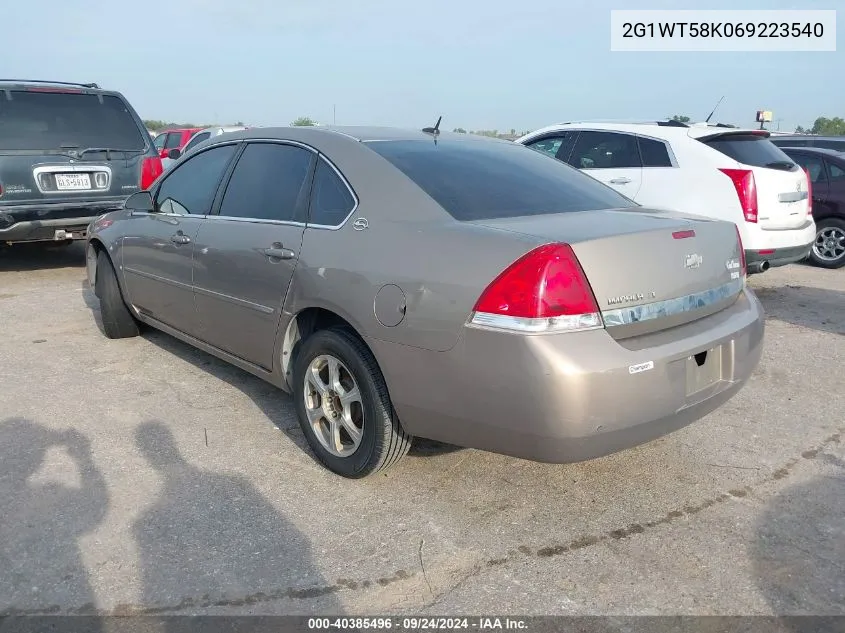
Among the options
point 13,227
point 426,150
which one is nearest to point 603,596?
point 426,150

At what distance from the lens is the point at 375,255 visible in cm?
301

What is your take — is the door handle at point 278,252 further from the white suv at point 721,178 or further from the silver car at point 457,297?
the white suv at point 721,178

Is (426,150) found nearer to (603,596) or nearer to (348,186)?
(348,186)

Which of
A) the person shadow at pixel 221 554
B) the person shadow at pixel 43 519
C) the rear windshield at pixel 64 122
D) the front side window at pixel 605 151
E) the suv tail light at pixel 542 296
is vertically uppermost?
the rear windshield at pixel 64 122

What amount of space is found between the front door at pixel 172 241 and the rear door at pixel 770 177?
4687 millimetres

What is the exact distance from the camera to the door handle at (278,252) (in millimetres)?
3445

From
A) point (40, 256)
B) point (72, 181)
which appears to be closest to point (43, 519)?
point (72, 181)

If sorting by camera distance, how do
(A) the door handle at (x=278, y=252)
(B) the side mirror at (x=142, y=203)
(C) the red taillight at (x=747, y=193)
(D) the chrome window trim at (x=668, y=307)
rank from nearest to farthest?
(D) the chrome window trim at (x=668, y=307)
(A) the door handle at (x=278, y=252)
(B) the side mirror at (x=142, y=203)
(C) the red taillight at (x=747, y=193)

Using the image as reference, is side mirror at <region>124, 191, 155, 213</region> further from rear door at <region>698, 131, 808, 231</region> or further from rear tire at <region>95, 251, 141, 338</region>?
rear door at <region>698, 131, 808, 231</region>

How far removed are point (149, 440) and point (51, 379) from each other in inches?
53.3

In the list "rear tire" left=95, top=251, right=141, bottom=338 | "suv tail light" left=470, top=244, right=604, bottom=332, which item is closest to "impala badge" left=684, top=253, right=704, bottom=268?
"suv tail light" left=470, top=244, right=604, bottom=332

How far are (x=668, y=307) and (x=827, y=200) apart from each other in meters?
7.64

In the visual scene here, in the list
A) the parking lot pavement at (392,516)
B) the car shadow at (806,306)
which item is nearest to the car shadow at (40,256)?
the parking lot pavement at (392,516)

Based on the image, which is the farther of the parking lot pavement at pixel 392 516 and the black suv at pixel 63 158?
the black suv at pixel 63 158
